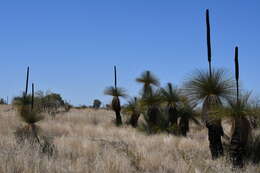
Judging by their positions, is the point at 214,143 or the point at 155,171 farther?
the point at 214,143

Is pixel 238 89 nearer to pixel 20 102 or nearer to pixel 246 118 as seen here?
pixel 246 118

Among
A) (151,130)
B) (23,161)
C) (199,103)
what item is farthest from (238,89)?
(151,130)

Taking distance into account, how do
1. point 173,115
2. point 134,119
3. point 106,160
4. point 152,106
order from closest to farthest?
1. point 106,160
2. point 173,115
3. point 152,106
4. point 134,119

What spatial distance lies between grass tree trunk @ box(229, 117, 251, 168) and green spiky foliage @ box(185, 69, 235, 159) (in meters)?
0.71

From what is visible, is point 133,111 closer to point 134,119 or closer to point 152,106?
point 134,119

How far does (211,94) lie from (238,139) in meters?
1.62

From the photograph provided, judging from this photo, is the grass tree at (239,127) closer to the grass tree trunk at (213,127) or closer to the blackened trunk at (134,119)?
the grass tree trunk at (213,127)

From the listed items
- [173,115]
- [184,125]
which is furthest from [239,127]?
[173,115]

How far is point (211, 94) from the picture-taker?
10.6m

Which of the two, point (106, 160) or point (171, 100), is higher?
point (171, 100)

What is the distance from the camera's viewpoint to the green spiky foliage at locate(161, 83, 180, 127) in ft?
62.1

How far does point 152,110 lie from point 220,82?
10227mm

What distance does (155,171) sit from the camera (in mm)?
8227

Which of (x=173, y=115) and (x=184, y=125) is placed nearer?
(x=184, y=125)
